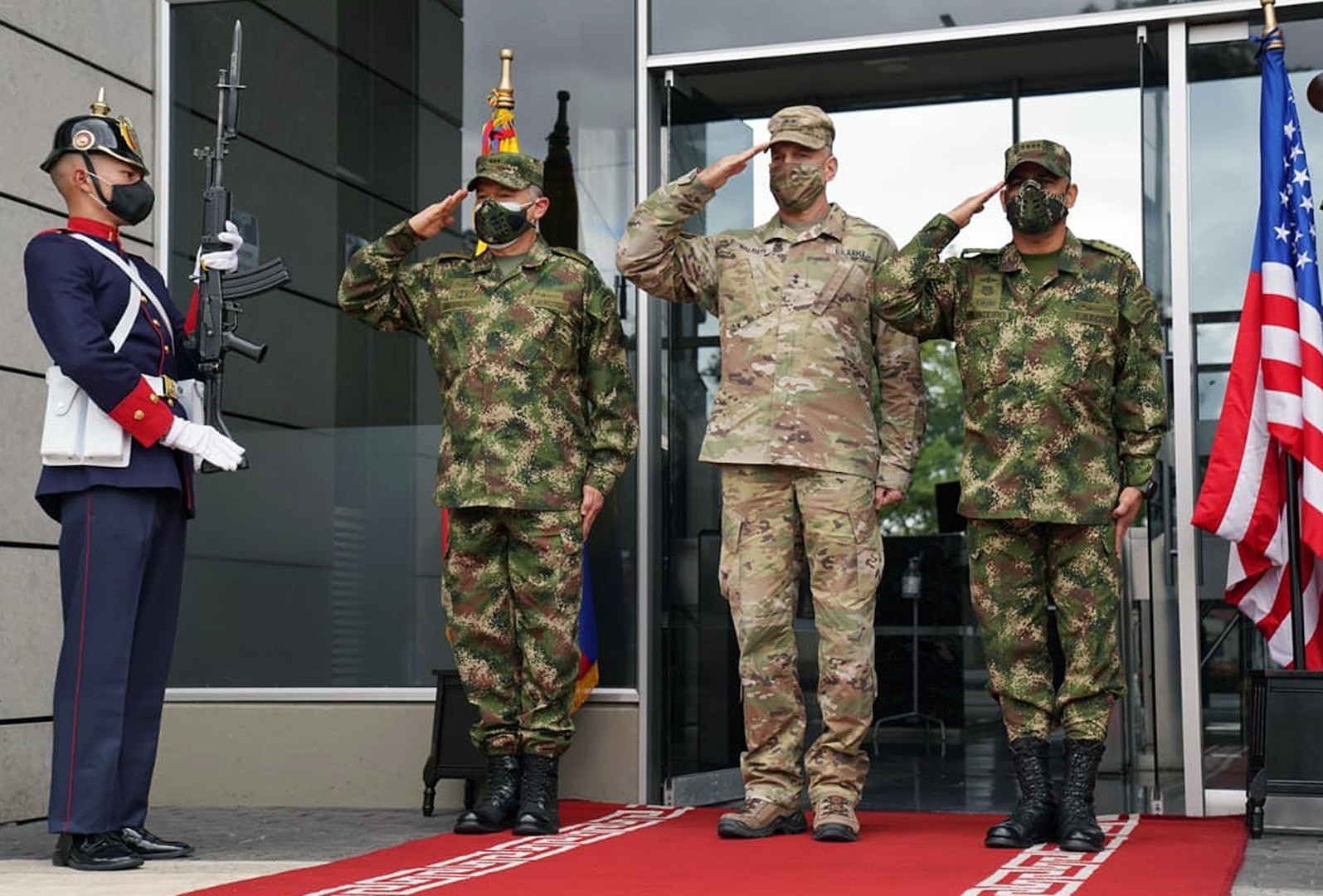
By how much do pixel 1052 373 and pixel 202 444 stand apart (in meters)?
2.14

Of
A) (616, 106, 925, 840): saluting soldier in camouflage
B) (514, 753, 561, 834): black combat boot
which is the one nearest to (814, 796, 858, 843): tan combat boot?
(616, 106, 925, 840): saluting soldier in camouflage

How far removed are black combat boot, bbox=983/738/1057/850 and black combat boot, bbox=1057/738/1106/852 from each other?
0.04 meters

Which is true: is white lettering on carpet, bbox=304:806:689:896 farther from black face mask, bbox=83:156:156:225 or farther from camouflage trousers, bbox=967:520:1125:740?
black face mask, bbox=83:156:156:225

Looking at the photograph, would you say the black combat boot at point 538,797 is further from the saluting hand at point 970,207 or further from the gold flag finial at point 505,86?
the gold flag finial at point 505,86

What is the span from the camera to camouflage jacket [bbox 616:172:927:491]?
4617mm

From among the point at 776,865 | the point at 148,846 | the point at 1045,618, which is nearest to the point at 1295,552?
the point at 1045,618

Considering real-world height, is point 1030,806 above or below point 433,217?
below

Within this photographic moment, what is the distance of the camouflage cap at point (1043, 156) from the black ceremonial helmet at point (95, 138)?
2226 mm

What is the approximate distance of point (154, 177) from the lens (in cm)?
622

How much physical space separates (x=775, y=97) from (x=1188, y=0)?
1.39 meters

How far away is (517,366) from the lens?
484 centimetres

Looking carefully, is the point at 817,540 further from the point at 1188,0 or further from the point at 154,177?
the point at 154,177

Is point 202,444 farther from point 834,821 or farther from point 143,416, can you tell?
point 834,821

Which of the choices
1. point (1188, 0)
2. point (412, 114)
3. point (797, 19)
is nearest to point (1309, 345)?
point (1188, 0)
